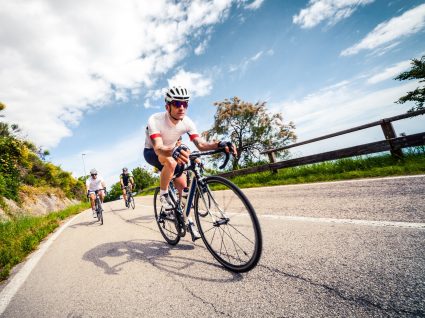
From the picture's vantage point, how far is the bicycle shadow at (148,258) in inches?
101

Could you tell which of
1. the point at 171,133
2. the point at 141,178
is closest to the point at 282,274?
the point at 171,133

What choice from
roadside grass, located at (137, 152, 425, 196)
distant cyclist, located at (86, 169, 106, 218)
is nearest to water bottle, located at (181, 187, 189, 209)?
roadside grass, located at (137, 152, 425, 196)

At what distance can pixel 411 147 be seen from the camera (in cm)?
604

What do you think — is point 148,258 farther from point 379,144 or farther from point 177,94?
point 379,144

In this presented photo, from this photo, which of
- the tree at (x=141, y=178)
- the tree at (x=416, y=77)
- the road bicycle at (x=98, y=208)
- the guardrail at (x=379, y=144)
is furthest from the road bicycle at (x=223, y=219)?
the tree at (x=141, y=178)

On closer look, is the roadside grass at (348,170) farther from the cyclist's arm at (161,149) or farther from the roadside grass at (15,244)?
the roadside grass at (15,244)

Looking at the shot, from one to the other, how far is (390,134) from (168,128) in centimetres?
653

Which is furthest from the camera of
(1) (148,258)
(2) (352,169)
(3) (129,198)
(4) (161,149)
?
(3) (129,198)

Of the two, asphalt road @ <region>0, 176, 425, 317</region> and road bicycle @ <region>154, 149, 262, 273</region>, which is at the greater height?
road bicycle @ <region>154, 149, 262, 273</region>

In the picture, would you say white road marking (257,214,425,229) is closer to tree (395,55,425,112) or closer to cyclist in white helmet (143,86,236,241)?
cyclist in white helmet (143,86,236,241)

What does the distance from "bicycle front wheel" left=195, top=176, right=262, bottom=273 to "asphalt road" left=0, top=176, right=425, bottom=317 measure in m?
0.16

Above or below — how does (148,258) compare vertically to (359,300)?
above

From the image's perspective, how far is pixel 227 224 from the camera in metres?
2.89

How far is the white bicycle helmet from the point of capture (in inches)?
135
